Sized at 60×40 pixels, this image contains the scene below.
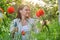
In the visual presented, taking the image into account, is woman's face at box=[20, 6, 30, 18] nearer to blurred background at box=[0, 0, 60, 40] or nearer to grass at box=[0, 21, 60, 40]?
blurred background at box=[0, 0, 60, 40]

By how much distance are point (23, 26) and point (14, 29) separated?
3.5 inches

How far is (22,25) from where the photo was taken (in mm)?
1677

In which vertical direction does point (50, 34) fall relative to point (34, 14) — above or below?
below

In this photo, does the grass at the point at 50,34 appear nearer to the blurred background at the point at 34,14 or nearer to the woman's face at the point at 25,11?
the blurred background at the point at 34,14

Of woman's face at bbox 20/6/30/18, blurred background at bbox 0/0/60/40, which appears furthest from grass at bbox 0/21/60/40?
woman's face at bbox 20/6/30/18

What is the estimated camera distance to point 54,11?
5.43 feet

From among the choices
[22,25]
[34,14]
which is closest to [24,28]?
[22,25]

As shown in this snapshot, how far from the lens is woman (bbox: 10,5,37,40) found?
166 centimetres

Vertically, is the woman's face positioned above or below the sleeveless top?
above

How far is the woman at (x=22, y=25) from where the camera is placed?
1.66 meters

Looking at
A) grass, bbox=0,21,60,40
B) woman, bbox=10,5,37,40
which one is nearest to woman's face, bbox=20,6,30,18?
woman, bbox=10,5,37,40

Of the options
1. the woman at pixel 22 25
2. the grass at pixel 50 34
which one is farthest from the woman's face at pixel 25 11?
the grass at pixel 50 34

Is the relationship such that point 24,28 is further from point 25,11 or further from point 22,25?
point 25,11

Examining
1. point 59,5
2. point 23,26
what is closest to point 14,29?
point 23,26
